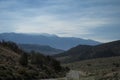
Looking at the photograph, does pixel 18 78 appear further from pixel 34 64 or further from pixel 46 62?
pixel 46 62

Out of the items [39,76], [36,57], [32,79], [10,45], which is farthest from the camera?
[10,45]

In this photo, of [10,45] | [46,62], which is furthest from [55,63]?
[10,45]

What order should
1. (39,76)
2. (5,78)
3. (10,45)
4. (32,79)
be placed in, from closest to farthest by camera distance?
1. (5,78)
2. (32,79)
3. (39,76)
4. (10,45)

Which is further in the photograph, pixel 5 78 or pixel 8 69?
pixel 8 69

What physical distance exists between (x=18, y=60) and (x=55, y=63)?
17672mm

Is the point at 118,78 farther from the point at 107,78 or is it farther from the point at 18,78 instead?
the point at 18,78

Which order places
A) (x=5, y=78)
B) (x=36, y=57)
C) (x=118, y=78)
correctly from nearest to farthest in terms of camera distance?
1. (x=118, y=78)
2. (x=5, y=78)
3. (x=36, y=57)

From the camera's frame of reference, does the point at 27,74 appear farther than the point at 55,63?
No

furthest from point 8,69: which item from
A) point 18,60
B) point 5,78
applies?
point 18,60

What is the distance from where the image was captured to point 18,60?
3696 inches

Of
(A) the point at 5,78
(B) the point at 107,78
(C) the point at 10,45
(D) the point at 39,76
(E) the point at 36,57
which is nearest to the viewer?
(B) the point at 107,78

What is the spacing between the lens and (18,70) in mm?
75000

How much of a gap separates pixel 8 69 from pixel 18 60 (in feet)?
71.6

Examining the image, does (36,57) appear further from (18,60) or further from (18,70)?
(18,70)
